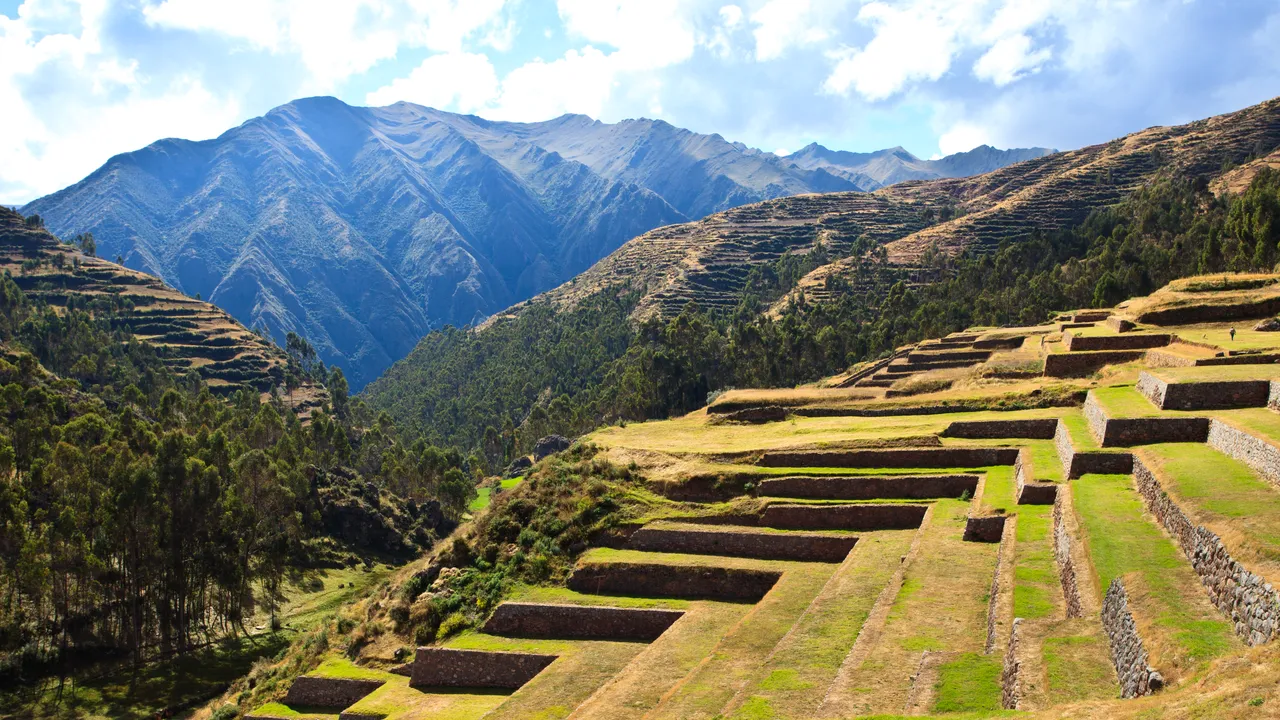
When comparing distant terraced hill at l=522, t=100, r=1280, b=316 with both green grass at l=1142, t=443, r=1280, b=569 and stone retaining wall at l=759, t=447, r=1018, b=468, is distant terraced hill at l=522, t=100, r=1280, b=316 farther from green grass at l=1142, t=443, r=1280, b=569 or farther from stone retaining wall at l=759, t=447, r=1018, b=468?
green grass at l=1142, t=443, r=1280, b=569

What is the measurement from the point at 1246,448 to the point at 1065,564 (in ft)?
17.3

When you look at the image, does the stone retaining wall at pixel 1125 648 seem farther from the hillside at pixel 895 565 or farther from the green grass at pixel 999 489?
the green grass at pixel 999 489

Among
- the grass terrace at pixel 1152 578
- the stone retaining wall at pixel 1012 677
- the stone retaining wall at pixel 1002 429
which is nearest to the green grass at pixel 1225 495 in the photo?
the grass terrace at pixel 1152 578

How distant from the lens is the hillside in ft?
42.7

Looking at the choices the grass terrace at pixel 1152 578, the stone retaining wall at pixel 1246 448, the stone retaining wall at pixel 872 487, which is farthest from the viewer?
the stone retaining wall at pixel 872 487

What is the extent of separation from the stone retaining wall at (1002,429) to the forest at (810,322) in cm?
3984

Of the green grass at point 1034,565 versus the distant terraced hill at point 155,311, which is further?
the distant terraced hill at point 155,311

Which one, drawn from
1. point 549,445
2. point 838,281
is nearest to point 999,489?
point 549,445

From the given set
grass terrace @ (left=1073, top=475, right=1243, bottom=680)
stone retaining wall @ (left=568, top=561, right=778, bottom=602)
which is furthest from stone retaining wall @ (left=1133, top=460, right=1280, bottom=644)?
stone retaining wall @ (left=568, top=561, right=778, bottom=602)

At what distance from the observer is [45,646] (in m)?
42.2

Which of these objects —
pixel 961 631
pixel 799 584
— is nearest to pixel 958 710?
pixel 961 631

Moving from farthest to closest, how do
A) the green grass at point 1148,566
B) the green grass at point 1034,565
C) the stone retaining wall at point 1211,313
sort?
the stone retaining wall at point 1211,313
the green grass at point 1034,565
the green grass at point 1148,566

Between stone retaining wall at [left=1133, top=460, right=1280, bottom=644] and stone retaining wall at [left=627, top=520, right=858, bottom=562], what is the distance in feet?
35.8

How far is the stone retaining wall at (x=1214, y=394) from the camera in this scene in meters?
22.8
